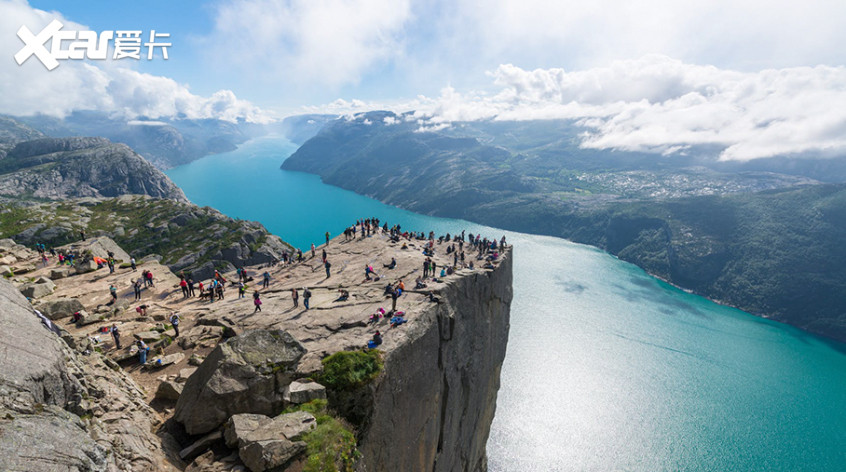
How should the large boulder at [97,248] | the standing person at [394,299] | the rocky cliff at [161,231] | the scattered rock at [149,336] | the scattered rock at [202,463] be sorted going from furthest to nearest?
the rocky cliff at [161,231], the large boulder at [97,248], the standing person at [394,299], the scattered rock at [149,336], the scattered rock at [202,463]

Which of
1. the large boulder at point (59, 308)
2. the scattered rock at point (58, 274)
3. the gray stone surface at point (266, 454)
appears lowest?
the scattered rock at point (58, 274)

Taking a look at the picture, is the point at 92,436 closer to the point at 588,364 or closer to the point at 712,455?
the point at 712,455

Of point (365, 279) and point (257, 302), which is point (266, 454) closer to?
point (257, 302)

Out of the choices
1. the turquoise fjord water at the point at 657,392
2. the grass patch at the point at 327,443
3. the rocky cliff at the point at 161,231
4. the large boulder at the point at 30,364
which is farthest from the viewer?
the rocky cliff at the point at 161,231

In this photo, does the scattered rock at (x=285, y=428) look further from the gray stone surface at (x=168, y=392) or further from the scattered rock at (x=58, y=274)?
the scattered rock at (x=58, y=274)

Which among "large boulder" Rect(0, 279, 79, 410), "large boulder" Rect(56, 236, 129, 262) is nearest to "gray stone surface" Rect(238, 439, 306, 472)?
"large boulder" Rect(0, 279, 79, 410)

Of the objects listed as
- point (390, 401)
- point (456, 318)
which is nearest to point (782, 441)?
point (456, 318)

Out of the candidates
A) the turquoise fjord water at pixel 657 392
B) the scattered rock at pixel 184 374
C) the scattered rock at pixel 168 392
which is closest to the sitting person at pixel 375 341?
the scattered rock at pixel 184 374

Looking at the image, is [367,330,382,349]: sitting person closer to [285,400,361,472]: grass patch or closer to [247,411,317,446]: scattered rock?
[285,400,361,472]: grass patch
